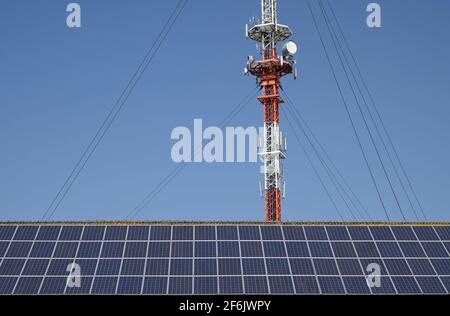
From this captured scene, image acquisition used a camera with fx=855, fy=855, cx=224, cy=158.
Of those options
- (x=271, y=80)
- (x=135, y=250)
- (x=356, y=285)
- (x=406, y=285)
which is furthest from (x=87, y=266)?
(x=271, y=80)

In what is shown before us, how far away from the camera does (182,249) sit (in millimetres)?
47750

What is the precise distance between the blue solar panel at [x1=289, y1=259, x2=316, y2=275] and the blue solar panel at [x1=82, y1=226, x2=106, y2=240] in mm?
11112

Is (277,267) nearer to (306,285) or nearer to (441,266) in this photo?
(306,285)

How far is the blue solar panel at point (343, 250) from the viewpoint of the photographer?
157 feet

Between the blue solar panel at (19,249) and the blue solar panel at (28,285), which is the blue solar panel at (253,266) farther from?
the blue solar panel at (19,249)

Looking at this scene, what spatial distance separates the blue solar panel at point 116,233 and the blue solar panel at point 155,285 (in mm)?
4816

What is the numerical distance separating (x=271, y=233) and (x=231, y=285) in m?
6.00

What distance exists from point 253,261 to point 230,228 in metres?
3.73

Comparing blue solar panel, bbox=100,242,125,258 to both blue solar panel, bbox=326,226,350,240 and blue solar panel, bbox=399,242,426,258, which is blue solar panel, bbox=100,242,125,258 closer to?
blue solar panel, bbox=326,226,350,240

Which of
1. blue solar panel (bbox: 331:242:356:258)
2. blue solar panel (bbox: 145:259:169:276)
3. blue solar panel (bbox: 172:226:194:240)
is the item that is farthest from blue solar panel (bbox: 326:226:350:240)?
blue solar panel (bbox: 145:259:169:276)

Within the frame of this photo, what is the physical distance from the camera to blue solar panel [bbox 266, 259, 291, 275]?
151 feet

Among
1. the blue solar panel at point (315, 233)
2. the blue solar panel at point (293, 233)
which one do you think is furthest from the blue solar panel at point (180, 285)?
the blue solar panel at point (315, 233)
